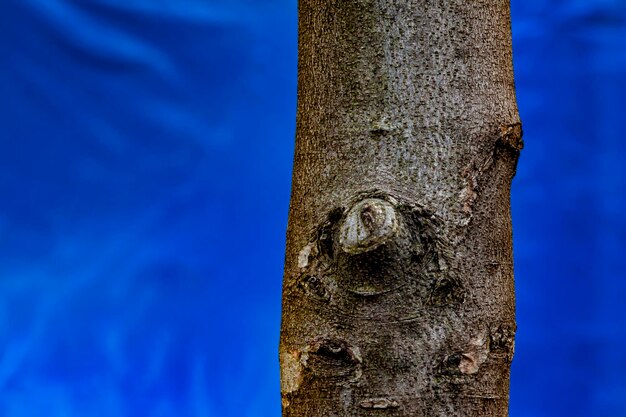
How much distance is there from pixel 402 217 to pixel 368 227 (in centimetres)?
2

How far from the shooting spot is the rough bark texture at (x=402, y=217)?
0.47 metres

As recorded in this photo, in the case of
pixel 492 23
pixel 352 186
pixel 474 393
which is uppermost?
pixel 492 23

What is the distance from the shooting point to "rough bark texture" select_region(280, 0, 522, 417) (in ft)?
1.54

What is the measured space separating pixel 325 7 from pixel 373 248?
17 centimetres

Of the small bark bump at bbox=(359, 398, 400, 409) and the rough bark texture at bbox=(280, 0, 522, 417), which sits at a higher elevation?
the rough bark texture at bbox=(280, 0, 522, 417)

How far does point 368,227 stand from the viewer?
→ 47 cm

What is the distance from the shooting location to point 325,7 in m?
0.53

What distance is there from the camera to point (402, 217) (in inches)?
18.8

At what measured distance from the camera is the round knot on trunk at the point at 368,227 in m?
0.47

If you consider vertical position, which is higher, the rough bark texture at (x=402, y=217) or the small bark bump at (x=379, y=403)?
the rough bark texture at (x=402, y=217)

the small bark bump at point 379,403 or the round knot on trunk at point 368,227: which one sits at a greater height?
the round knot on trunk at point 368,227

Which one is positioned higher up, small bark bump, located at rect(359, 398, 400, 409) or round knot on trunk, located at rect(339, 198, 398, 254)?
round knot on trunk, located at rect(339, 198, 398, 254)

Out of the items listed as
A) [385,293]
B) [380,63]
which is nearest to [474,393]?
[385,293]

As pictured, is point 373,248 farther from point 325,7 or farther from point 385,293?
point 325,7
